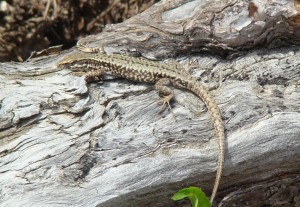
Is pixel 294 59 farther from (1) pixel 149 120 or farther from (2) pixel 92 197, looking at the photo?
(2) pixel 92 197

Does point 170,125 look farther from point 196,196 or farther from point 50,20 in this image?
point 50,20

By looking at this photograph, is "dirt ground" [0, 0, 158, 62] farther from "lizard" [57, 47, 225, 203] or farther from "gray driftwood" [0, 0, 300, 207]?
"gray driftwood" [0, 0, 300, 207]

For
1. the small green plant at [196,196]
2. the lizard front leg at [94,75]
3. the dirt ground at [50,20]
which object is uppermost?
the lizard front leg at [94,75]

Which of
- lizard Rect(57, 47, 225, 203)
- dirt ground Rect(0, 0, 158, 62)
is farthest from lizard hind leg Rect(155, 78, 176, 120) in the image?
dirt ground Rect(0, 0, 158, 62)

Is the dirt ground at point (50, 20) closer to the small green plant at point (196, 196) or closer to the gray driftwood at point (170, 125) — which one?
the gray driftwood at point (170, 125)

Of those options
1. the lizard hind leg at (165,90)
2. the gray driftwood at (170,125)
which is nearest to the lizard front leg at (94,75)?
the gray driftwood at (170,125)
